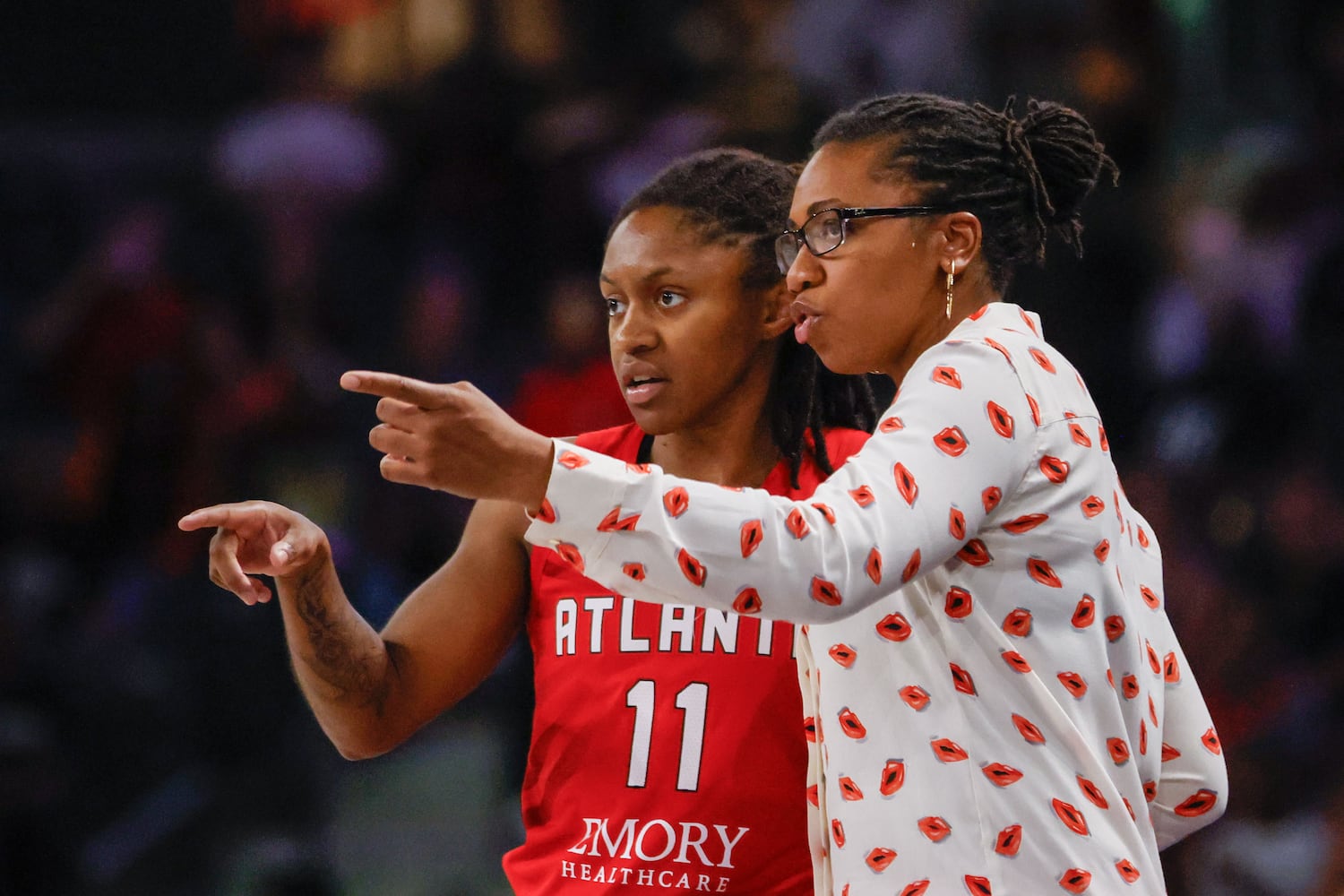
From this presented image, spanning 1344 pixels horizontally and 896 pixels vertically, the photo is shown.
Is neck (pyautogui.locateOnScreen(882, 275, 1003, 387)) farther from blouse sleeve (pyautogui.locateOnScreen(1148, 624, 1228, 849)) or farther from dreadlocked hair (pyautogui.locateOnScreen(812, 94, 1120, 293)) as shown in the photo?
blouse sleeve (pyautogui.locateOnScreen(1148, 624, 1228, 849))

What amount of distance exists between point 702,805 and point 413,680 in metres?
0.45

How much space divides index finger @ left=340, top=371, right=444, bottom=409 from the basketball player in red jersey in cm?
48

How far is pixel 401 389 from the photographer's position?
1322 millimetres

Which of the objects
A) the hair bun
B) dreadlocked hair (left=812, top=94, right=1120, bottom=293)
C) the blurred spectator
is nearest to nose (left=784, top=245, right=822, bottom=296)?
dreadlocked hair (left=812, top=94, right=1120, bottom=293)

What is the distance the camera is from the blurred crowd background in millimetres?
3955

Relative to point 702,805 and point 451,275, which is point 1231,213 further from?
point 702,805

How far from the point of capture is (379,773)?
159 inches

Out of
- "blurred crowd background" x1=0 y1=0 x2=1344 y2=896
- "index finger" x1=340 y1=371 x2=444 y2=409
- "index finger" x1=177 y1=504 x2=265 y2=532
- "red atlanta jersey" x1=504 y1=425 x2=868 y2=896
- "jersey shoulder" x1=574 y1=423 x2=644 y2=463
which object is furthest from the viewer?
"blurred crowd background" x1=0 y1=0 x2=1344 y2=896

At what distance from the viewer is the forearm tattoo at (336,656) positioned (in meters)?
1.92

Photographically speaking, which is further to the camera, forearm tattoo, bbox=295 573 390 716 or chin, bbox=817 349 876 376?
forearm tattoo, bbox=295 573 390 716

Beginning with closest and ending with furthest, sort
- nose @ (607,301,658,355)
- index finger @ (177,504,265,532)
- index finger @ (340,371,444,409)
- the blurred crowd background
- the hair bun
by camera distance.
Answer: index finger @ (340,371,444,409) → index finger @ (177,504,265,532) → the hair bun → nose @ (607,301,658,355) → the blurred crowd background

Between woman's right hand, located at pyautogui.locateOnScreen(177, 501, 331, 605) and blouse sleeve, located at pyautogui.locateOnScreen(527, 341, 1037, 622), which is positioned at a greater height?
blouse sleeve, located at pyautogui.locateOnScreen(527, 341, 1037, 622)

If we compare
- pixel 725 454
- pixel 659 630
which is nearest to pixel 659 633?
pixel 659 630

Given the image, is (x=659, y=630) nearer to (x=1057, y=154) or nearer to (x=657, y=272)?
(x=657, y=272)
